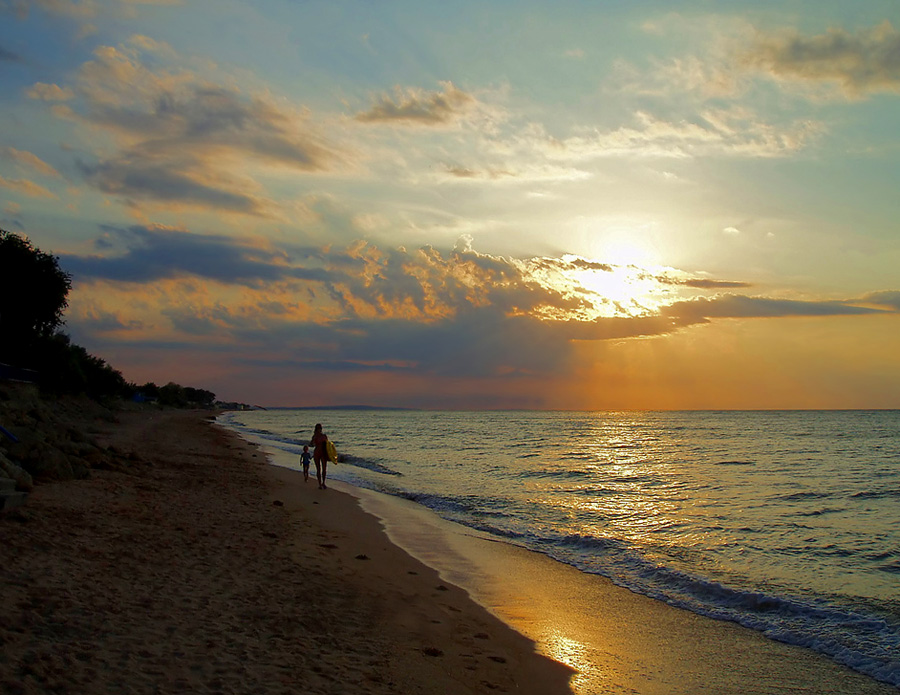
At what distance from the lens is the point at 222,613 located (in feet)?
26.6

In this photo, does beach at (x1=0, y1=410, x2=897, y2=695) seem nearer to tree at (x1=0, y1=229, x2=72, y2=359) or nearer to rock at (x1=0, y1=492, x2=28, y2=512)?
rock at (x1=0, y1=492, x2=28, y2=512)

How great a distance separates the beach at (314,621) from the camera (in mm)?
6453

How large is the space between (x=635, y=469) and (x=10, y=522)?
1335 inches

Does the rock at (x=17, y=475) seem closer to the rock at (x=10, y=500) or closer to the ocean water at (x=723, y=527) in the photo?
the rock at (x=10, y=500)

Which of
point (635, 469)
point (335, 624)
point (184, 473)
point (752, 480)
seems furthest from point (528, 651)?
point (635, 469)

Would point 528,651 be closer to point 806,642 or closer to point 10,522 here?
point 806,642

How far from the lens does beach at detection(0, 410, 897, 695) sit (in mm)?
6453

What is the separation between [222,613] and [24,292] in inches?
2318

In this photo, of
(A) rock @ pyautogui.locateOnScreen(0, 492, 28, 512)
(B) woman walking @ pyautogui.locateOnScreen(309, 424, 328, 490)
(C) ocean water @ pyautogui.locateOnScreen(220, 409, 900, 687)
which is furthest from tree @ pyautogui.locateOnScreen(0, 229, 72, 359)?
(A) rock @ pyautogui.locateOnScreen(0, 492, 28, 512)

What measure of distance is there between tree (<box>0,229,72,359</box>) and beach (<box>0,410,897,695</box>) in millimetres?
49195

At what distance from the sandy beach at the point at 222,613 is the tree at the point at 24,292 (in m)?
49.6

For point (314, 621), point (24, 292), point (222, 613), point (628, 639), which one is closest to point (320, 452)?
point (314, 621)

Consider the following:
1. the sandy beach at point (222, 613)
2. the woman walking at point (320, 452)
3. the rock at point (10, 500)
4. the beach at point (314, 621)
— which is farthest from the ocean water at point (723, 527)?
the rock at point (10, 500)

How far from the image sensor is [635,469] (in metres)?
38.5
